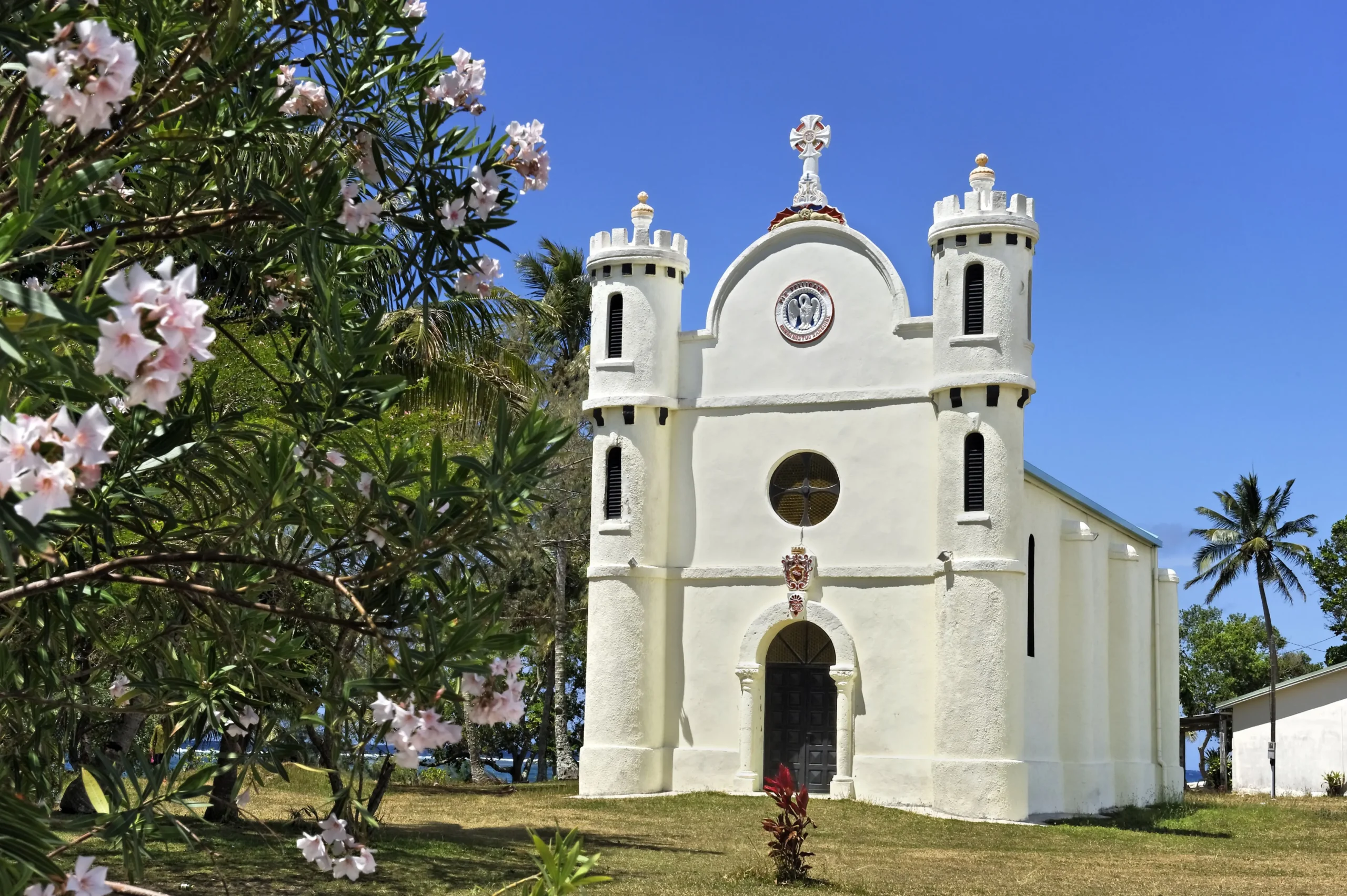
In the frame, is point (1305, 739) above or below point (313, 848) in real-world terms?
below

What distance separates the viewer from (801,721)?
24.0m

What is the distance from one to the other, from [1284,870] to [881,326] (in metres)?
10.8

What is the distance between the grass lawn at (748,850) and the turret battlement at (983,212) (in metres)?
9.33

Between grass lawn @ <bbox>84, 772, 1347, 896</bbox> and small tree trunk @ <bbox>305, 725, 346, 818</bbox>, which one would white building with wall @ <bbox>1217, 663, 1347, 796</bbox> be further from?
small tree trunk @ <bbox>305, 725, 346, 818</bbox>

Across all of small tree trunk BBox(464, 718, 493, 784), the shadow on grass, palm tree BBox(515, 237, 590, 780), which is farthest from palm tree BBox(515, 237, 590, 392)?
the shadow on grass

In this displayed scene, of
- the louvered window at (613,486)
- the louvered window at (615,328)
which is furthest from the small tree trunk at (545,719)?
the louvered window at (615,328)

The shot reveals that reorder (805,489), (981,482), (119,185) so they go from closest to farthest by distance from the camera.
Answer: (119,185), (981,482), (805,489)

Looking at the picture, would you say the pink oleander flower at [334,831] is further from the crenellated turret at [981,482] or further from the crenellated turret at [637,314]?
the crenellated turret at [637,314]

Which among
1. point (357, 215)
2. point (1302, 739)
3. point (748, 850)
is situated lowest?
point (748, 850)

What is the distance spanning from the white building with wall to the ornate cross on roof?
24.3 metres

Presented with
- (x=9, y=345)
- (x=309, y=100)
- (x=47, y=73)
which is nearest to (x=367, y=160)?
(x=309, y=100)

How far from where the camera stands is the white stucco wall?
40.2 m

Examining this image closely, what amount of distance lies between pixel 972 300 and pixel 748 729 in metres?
7.88

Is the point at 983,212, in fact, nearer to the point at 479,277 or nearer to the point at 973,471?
the point at 973,471
